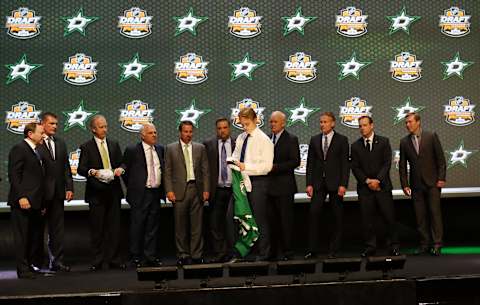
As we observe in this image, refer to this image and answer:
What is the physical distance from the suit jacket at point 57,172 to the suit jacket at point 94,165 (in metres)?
0.17

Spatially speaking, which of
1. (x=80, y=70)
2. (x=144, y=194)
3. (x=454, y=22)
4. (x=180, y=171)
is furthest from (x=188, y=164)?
(x=454, y=22)

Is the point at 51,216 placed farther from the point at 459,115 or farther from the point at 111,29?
the point at 459,115

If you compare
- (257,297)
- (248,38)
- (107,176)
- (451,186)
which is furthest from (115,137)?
(451,186)

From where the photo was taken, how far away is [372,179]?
7961 mm

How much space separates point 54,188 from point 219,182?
5.78 ft

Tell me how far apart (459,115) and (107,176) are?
4.36m

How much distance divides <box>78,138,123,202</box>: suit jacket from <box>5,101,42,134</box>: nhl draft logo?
3.96ft

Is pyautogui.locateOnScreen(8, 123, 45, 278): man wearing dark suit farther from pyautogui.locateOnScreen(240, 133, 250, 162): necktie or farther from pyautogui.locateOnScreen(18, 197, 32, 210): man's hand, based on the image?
pyautogui.locateOnScreen(240, 133, 250, 162): necktie

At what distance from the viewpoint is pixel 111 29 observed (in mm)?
8617

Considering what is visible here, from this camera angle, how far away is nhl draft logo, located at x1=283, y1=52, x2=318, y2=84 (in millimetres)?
8766

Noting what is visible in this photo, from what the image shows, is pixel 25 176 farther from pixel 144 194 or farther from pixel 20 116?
pixel 20 116

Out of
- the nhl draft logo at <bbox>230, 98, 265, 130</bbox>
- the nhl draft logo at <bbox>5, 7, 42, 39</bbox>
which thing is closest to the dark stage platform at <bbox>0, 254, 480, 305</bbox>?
the nhl draft logo at <bbox>230, 98, 265, 130</bbox>

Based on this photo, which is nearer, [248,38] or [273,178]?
[273,178]

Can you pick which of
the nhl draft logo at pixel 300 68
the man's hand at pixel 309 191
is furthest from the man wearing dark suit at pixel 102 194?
the nhl draft logo at pixel 300 68
